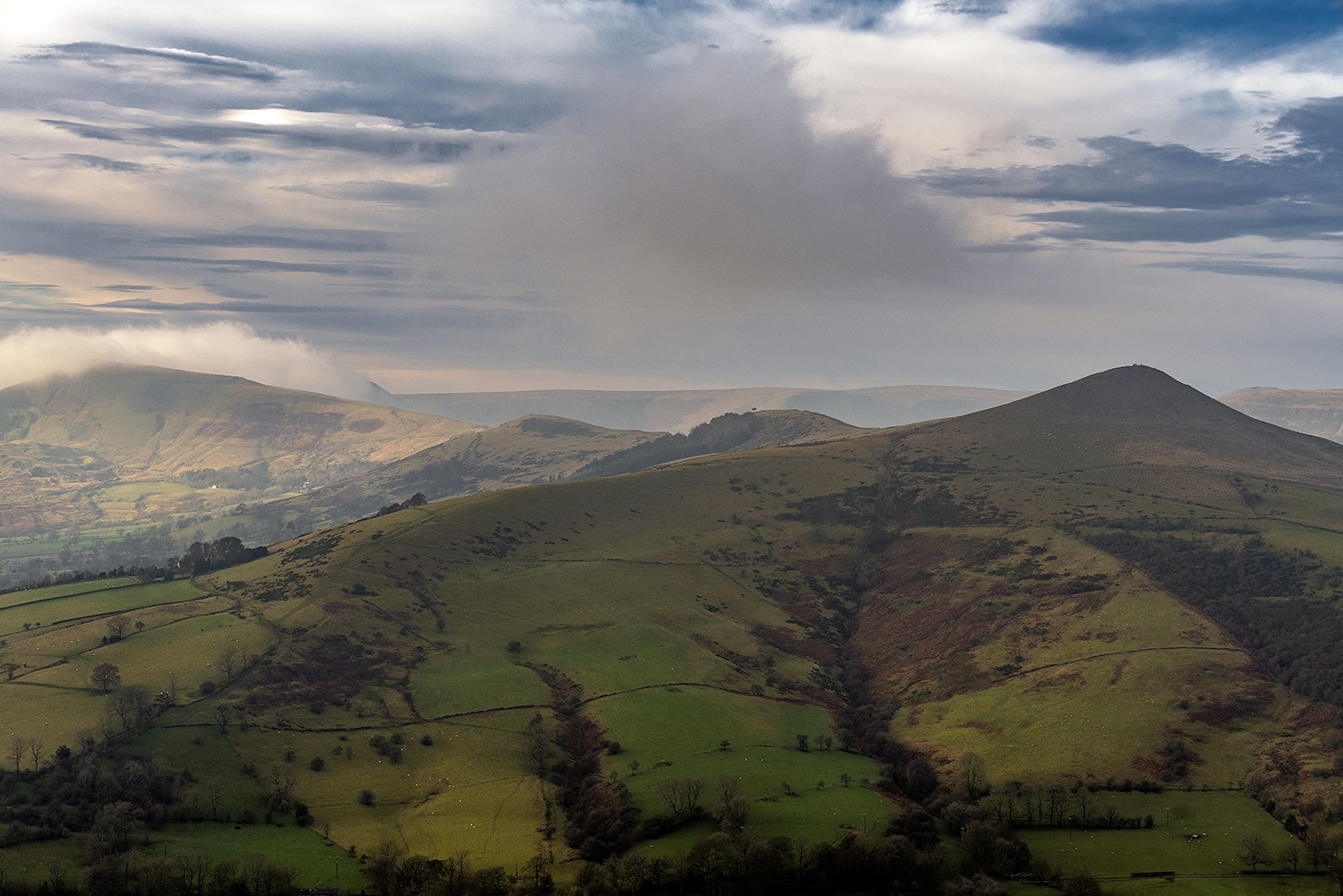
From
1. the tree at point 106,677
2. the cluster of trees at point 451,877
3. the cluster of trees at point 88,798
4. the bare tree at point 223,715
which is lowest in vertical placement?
the cluster of trees at point 451,877

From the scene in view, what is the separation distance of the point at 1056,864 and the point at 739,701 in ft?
211

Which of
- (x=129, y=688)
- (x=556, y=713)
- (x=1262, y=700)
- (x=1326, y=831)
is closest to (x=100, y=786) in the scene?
(x=129, y=688)

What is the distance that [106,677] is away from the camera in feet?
503

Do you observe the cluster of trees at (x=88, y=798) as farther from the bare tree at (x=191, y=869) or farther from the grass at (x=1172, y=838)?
the grass at (x=1172, y=838)

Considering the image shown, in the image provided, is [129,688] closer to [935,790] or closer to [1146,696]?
[935,790]

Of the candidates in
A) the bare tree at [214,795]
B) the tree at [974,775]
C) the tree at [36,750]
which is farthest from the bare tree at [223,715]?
the tree at [974,775]

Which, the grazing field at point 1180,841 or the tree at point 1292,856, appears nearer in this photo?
the tree at point 1292,856

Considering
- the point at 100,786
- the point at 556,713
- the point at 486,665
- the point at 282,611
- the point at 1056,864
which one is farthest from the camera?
the point at 282,611

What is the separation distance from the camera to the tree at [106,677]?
153125 mm

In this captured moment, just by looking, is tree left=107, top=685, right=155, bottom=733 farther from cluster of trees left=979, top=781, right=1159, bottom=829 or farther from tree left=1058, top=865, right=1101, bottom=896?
tree left=1058, top=865, right=1101, bottom=896

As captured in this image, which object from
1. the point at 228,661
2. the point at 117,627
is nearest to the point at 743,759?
the point at 228,661

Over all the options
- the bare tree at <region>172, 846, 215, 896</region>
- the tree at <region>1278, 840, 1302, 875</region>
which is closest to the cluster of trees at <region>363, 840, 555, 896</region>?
the bare tree at <region>172, 846, 215, 896</region>

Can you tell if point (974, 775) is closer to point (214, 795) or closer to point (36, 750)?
point (214, 795)

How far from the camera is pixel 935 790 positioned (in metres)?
138
